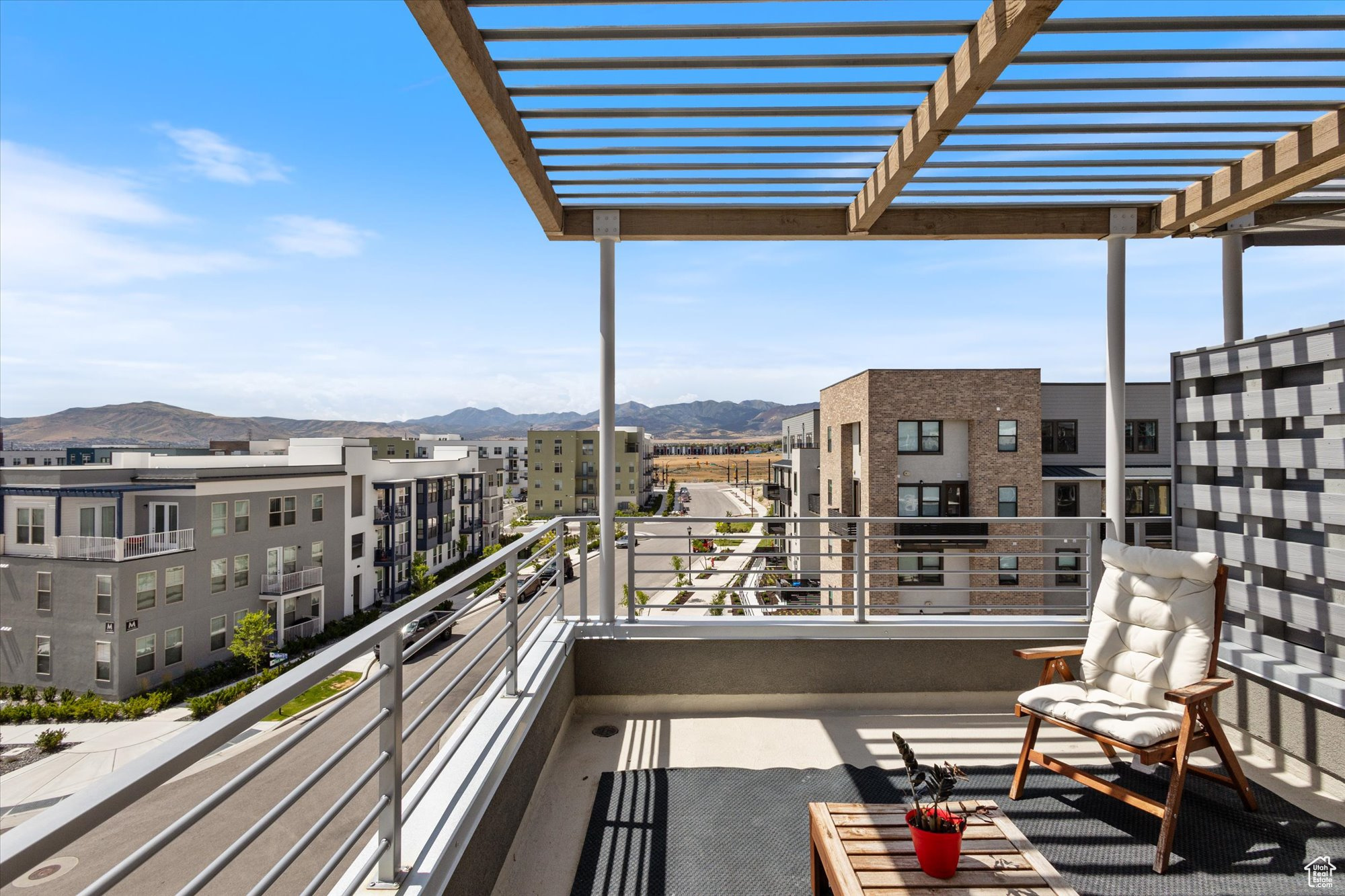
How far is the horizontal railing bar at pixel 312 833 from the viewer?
39.8 inches

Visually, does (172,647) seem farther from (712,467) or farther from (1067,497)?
(712,467)

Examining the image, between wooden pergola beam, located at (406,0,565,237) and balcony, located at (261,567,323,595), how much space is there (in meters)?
22.9

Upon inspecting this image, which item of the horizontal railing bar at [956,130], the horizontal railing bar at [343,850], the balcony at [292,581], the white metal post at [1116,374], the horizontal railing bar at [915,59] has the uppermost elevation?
the horizontal railing bar at [915,59]

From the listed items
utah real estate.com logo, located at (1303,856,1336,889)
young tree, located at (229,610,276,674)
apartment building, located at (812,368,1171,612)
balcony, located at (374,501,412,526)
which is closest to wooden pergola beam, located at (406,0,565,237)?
utah real estate.com logo, located at (1303,856,1336,889)

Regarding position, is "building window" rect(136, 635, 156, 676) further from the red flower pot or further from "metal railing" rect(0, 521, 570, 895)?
the red flower pot

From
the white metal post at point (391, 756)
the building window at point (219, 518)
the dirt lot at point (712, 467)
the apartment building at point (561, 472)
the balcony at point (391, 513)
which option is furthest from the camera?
the dirt lot at point (712, 467)

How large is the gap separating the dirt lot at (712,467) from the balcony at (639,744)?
248 feet

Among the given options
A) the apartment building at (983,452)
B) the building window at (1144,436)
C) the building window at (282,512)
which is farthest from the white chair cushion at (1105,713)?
the building window at (282,512)

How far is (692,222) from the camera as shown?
3812 millimetres

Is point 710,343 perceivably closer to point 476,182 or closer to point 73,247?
point 73,247

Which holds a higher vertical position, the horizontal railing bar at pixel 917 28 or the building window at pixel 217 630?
the horizontal railing bar at pixel 917 28

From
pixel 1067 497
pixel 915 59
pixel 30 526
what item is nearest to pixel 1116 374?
pixel 915 59

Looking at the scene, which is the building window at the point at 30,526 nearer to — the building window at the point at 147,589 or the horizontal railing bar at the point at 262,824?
the building window at the point at 147,589

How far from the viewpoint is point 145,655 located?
60.0 feet
